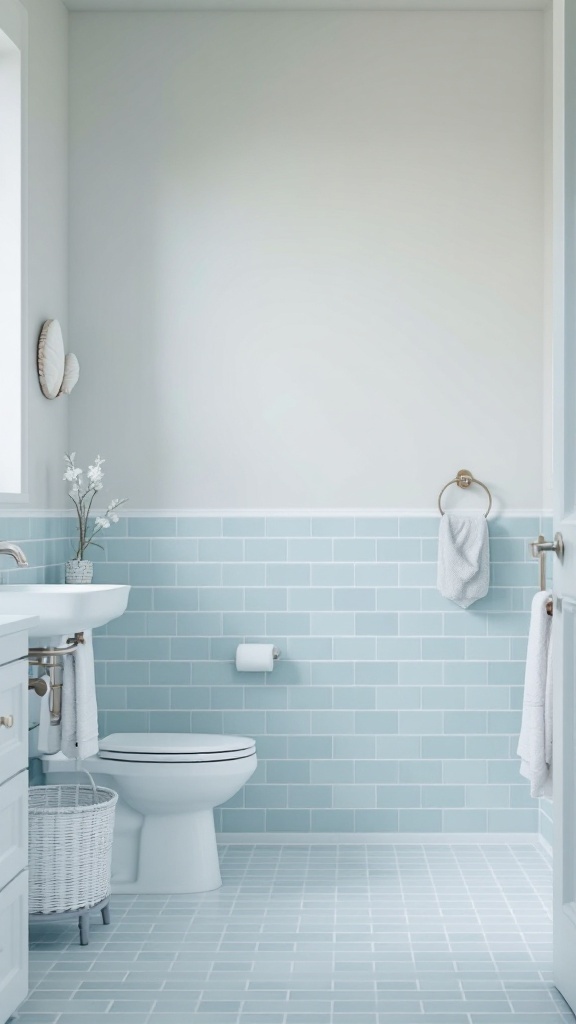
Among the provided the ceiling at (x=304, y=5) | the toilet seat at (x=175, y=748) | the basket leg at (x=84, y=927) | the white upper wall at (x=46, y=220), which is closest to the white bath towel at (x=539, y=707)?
the toilet seat at (x=175, y=748)

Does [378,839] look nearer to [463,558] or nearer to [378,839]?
[378,839]

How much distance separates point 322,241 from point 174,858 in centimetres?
218

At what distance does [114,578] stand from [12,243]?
1249mm

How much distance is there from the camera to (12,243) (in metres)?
3.40

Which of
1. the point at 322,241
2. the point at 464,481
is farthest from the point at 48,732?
the point at 322,241

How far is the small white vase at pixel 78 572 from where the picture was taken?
3.75 m

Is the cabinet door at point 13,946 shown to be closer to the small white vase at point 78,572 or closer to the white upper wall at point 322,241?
the small white vase at point 78,572

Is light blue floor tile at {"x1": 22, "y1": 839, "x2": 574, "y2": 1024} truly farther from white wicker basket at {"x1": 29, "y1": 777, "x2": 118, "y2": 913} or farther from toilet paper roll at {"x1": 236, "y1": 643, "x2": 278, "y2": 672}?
toilet paper roll at {"x1": 236, "y1": 643, "x2": 278, "y2": 672}

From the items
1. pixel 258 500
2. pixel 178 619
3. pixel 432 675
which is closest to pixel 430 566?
pixel 432 675

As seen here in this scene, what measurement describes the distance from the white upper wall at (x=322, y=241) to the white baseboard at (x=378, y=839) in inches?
46.9

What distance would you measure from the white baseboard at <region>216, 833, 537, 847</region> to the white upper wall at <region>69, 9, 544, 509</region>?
1.19 m

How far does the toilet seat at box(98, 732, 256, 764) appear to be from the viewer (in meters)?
3.39

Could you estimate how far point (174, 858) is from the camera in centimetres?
344

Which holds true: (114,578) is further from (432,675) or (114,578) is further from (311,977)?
(311,977)
